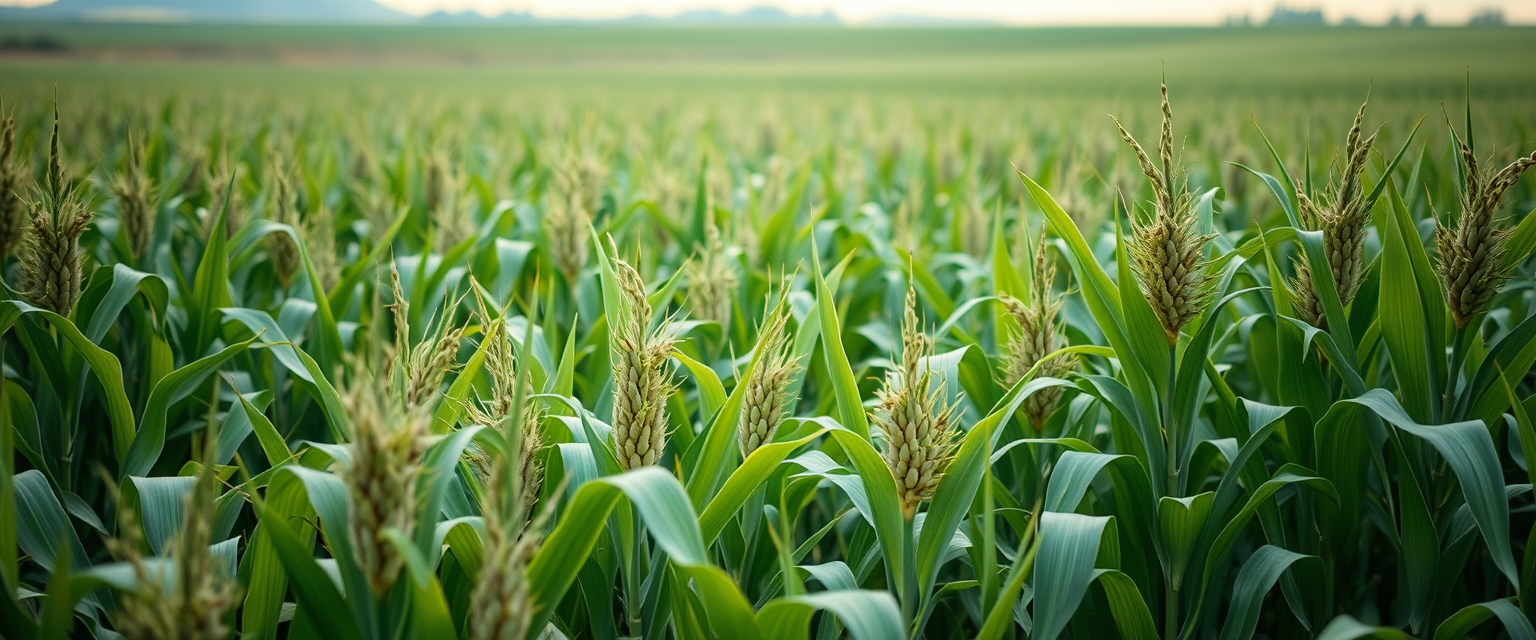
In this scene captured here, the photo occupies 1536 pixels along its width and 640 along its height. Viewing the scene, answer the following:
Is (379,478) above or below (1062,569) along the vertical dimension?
above

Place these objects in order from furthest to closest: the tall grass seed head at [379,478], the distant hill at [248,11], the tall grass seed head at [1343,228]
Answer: the distant hill at [248,11] → the tall grass seed head at [1343,228] → the tall grass seed head at [379,478]

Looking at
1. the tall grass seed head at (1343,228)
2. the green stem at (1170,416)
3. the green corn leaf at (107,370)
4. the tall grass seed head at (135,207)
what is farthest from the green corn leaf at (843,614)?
the tall grass seed head at (135,207)

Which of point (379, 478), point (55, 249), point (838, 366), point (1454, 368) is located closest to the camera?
point (379, 478)

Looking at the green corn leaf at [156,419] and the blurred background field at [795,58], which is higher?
the blurred background field at [795,58]

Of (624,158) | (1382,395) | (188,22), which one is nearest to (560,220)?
(1382,395)

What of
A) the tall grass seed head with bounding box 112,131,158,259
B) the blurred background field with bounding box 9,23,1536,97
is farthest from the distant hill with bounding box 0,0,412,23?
the tall grass seed head with bounding box 112,131,158,259

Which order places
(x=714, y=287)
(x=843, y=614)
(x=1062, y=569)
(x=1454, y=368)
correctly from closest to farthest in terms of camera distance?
(x=843, y=614), (x=1062, y=569), (x=1454, y=368), (x=714, y=287)

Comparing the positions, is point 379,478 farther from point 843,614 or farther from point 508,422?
point 843,614

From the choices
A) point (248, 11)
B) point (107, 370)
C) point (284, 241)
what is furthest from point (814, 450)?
point (248, 11)

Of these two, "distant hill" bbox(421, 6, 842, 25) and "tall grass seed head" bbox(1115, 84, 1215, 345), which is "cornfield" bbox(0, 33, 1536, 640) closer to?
"tall grass seed head" bbox(1115, 84, 1215, 345)

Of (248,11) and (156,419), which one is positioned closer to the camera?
(156,419)

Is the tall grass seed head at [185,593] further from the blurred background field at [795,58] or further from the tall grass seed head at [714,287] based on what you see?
the blurred background field at [795,58]

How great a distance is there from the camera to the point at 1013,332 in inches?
81.4

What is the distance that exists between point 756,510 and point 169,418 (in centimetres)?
179
